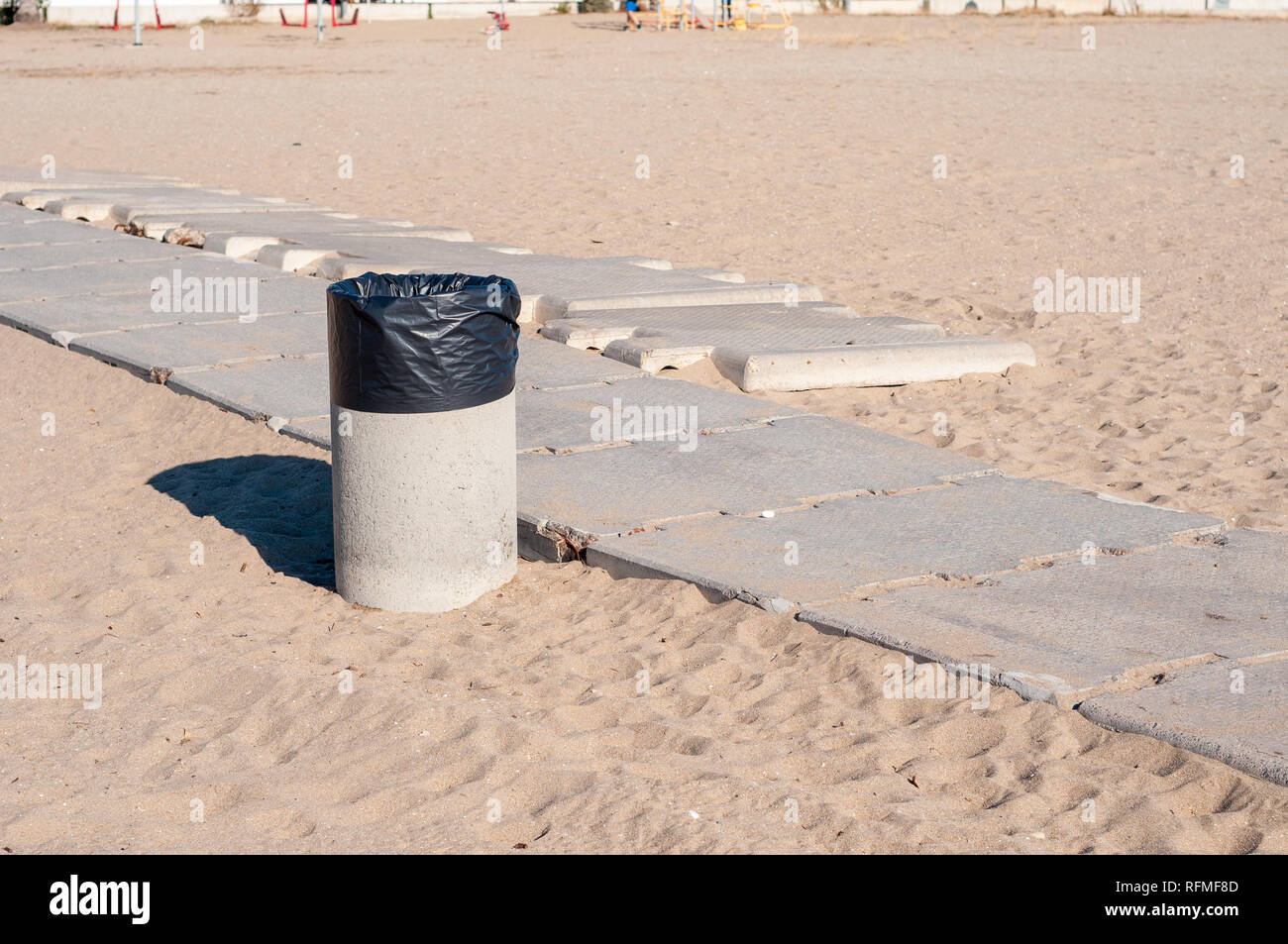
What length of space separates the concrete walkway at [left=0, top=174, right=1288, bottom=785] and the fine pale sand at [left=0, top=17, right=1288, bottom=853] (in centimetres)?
14

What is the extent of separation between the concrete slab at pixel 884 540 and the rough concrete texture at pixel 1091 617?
0.08 metres

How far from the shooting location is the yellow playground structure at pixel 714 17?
36.7 meters

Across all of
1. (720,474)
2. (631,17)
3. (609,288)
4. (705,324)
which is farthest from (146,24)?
(720,474)

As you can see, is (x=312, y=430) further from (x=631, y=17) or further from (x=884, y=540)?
(x=631, y=17)

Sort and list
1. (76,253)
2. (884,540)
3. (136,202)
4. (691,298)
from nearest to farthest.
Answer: (884,540) < (691,298) < (76,253) < (136,202)

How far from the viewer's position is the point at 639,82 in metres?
23.1

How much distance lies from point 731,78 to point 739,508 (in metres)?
19.4

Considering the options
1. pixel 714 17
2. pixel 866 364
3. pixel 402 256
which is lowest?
pixel 866 364

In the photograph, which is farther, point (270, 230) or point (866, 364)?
point (270, 230)

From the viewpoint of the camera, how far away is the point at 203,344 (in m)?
7.43

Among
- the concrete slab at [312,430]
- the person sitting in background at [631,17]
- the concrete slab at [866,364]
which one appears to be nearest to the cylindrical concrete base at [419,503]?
the concrete slab at [312,430]

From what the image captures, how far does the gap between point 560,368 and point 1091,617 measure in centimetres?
347

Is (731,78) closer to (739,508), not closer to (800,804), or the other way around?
(739,508)
